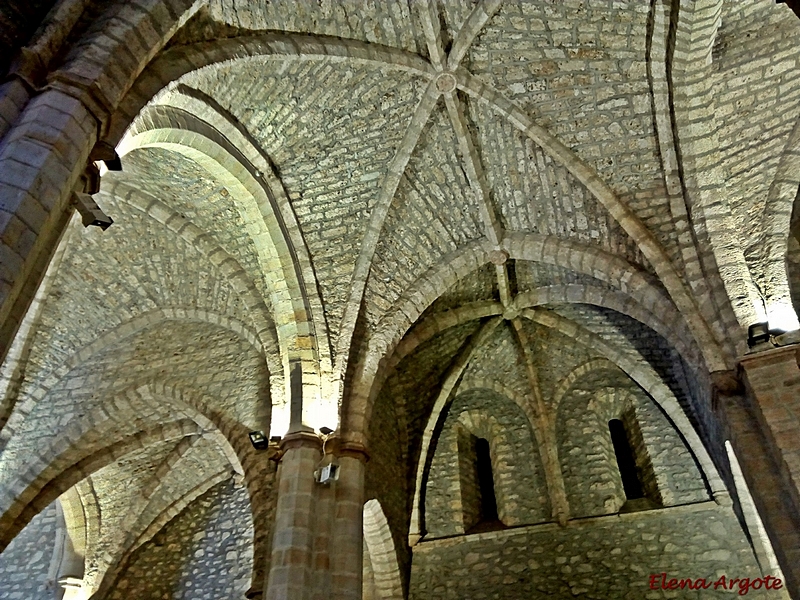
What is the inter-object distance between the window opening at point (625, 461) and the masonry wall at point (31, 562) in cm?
815

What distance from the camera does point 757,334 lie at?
548 centimetres

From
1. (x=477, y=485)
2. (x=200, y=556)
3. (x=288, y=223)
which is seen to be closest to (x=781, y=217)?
(x=288, y=223)

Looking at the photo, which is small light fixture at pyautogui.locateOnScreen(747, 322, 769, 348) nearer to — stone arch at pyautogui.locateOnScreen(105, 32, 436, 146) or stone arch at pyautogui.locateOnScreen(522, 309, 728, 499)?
stone arch at pyautogui.locateOnScreen(522, 309, 728, 499)

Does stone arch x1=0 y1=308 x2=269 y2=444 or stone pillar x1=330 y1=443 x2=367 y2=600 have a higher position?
stone arch x1=0 y1=308 x2=269 y2=444

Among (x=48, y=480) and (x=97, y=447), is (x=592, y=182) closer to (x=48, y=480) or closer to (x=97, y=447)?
(x=97, y=447)

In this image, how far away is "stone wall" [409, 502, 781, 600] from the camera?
768 cm

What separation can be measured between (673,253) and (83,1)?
5.52 metres

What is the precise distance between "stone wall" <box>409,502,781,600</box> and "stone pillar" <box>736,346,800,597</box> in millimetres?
2991

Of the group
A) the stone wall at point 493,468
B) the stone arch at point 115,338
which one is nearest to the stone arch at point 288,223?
the stone arch at point 115,338

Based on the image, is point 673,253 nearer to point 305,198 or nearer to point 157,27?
point 305,198

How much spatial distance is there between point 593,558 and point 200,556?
553 cm

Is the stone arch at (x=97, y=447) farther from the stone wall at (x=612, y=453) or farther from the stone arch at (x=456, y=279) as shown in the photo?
the stone wall at (x=612, y=453)

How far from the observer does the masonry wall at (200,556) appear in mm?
9273

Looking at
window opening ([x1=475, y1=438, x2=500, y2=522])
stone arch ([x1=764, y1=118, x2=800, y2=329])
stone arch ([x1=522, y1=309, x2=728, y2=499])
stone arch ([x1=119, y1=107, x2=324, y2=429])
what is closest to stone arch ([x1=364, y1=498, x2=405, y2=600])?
window opening ([x1=475, y1=438, x2=500, y2=522])
